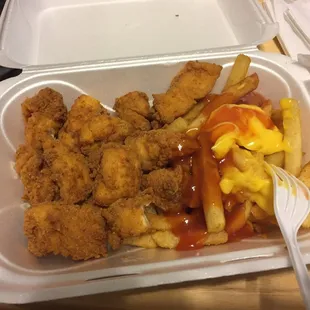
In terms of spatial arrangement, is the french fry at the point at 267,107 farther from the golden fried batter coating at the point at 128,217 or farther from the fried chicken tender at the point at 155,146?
the golden fried batter coating at the point at 128,217

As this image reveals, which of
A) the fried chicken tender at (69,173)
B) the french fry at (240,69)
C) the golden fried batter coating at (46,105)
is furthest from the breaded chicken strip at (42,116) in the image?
the french fry at (240,69)

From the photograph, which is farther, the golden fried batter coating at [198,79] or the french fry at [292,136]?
the golden fried batter coating at [198,79]

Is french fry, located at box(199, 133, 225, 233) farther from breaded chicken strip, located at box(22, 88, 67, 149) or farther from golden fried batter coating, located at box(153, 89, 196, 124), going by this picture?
breaded chicken strip, located at box(22, 88, 67, 149)

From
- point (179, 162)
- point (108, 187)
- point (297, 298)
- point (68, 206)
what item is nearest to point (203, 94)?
point (179, 162)

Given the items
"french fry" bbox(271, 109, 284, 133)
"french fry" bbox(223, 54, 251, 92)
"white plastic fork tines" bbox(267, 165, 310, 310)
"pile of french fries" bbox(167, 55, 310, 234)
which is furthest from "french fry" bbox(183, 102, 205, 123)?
"white plastic fork tines" bbox(267, 165, 310, 310)

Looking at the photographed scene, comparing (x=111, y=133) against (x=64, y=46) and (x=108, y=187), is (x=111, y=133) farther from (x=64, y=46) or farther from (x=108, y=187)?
(x=64, y=46)

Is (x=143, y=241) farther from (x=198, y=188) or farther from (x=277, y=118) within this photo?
(x=277, y=118)

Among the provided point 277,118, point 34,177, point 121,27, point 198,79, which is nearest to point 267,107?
point 277,118
